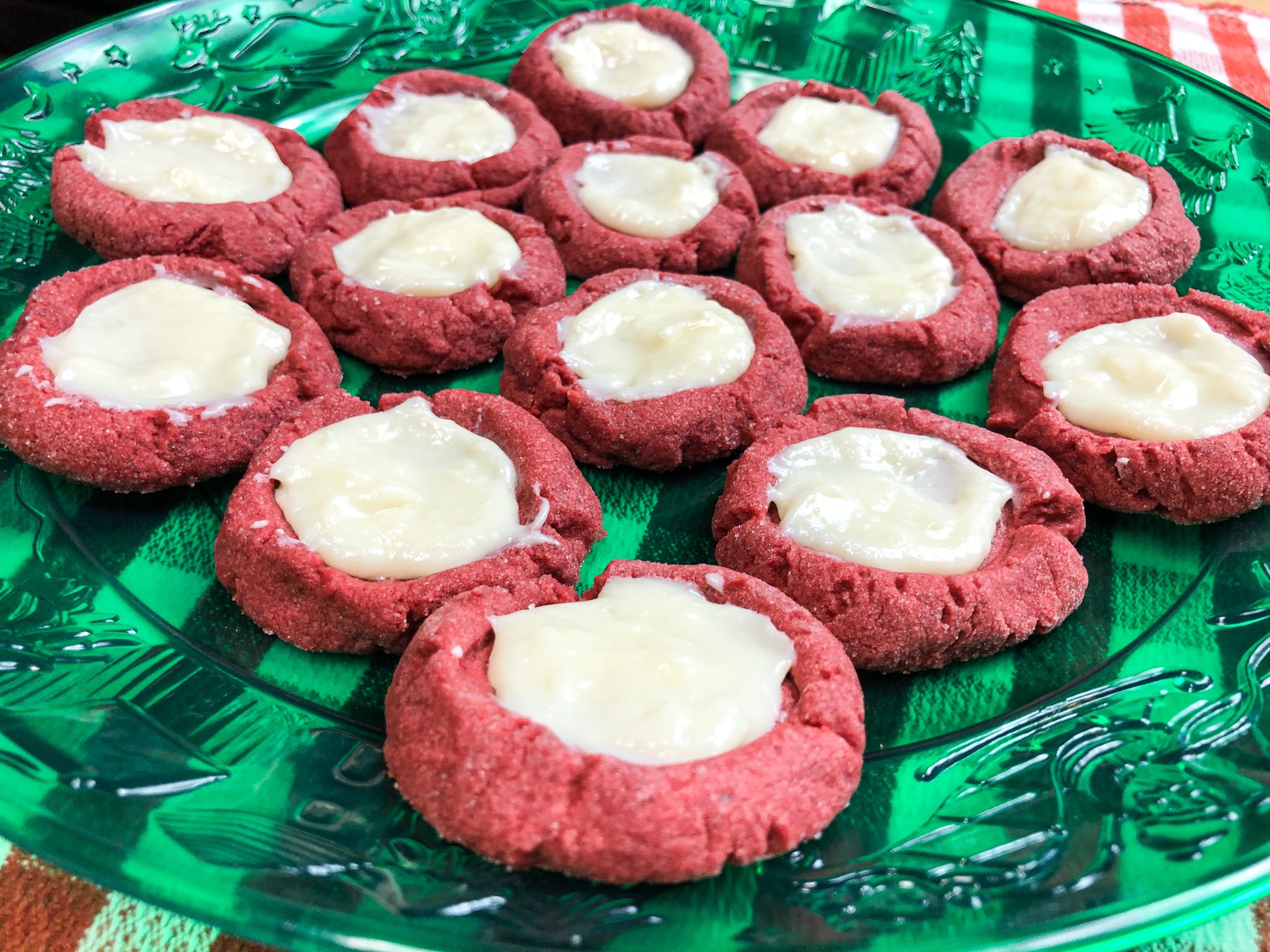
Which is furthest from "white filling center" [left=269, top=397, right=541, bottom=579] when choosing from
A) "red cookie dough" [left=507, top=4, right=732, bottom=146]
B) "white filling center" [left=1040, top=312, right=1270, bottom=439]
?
"red cookie dough" [left=507, top=4, right=732, bottom=146]

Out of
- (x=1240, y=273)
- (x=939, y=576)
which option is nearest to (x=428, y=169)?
(x=939, y=576)

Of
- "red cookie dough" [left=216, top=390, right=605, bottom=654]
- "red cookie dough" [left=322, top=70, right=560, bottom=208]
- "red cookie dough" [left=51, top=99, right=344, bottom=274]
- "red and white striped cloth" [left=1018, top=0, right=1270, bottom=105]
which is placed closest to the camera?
"red cookie dough" [left=216, top=390, right=605, bottom=654]

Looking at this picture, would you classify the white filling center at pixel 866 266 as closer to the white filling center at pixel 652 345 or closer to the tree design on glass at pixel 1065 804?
the white filling center at pixel 652 345

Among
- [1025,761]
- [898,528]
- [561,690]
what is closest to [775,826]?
[561,690]

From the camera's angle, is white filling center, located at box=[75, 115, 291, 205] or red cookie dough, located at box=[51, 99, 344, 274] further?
white filling center, located at box=[75, 115, 291, 205]

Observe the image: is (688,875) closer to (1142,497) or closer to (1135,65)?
(1142,497)

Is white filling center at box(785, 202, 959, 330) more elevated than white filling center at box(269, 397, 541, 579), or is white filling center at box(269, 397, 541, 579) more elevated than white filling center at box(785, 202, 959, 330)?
white filling center at box(785, 202, 959, 330)

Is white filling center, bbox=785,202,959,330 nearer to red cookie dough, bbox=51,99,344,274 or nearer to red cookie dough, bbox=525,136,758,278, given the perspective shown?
red cookie dough, bbox=525,136,758,278

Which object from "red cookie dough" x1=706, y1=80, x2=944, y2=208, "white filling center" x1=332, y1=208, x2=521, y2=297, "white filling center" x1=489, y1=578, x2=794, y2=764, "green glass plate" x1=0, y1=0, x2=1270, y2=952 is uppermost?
"red cookie dough" x1=706, y1=80, x2=944, y2=208
